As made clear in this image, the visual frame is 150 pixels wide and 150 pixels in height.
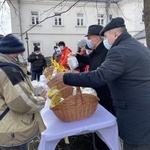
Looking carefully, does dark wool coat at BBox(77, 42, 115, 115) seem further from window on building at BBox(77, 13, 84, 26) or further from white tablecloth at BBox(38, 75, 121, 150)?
window on building at BBox(77, 13, 84, 26)

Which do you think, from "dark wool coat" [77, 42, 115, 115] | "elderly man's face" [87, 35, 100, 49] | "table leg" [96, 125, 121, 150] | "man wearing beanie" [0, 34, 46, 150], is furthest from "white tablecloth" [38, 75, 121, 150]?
"elderly man's face" [87, 35, 100, 49]

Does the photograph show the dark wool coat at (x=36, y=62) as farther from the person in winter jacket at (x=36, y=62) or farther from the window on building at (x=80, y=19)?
the window on building at (x=80, y=19)

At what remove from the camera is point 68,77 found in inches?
62.3

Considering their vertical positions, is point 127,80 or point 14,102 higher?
point 127,80

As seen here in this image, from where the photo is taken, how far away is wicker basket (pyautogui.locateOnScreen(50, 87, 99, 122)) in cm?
166

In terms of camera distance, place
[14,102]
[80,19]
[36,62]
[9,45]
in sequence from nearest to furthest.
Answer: [14,102], [9,45], [36,62], [80,19]

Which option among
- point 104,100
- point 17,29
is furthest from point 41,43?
point 104,100

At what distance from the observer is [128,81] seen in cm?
157

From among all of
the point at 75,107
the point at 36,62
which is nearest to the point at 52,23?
the point at 36,62

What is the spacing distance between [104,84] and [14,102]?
0.71 metres

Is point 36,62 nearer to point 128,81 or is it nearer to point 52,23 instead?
point 128,81

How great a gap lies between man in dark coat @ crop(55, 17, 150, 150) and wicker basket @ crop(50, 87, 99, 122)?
0.59 feet

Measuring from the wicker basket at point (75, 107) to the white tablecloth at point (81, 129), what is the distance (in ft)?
0.19

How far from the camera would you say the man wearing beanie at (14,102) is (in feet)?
4.62
